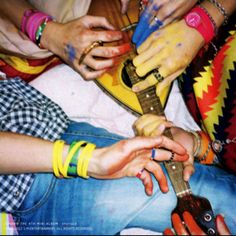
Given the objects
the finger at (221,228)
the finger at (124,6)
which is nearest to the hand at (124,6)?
the finger at (124,6)

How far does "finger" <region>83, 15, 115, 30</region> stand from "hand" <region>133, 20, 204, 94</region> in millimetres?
173

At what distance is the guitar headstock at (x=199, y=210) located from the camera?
99 cm

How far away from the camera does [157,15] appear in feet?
3.92

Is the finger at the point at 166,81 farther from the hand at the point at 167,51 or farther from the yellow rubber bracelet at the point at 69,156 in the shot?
the yellow rubber bracelet at the point at 69,156

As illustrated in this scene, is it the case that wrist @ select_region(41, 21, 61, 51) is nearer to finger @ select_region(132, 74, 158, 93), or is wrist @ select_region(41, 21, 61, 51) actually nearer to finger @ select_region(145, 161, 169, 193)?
finger @ select_region(132, 74, 158, 93)

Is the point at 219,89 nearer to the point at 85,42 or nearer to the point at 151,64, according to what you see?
the point at 151,64

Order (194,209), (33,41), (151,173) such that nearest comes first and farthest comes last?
(194,209), (151,173), (33,41)

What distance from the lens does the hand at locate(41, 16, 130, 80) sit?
3.85 feet

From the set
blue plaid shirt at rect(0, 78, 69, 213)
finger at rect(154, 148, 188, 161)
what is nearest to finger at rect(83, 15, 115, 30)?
blue plaid shirt at rect(0, 78, 69, 213)

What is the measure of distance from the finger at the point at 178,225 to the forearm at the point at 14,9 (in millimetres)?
1023

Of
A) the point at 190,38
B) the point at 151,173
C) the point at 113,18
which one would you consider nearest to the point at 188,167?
the point at 151,173

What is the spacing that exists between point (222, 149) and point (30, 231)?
0.80 meters

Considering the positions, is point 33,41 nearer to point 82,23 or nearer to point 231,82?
point 82,23

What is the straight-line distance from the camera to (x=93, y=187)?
3.67 ft
